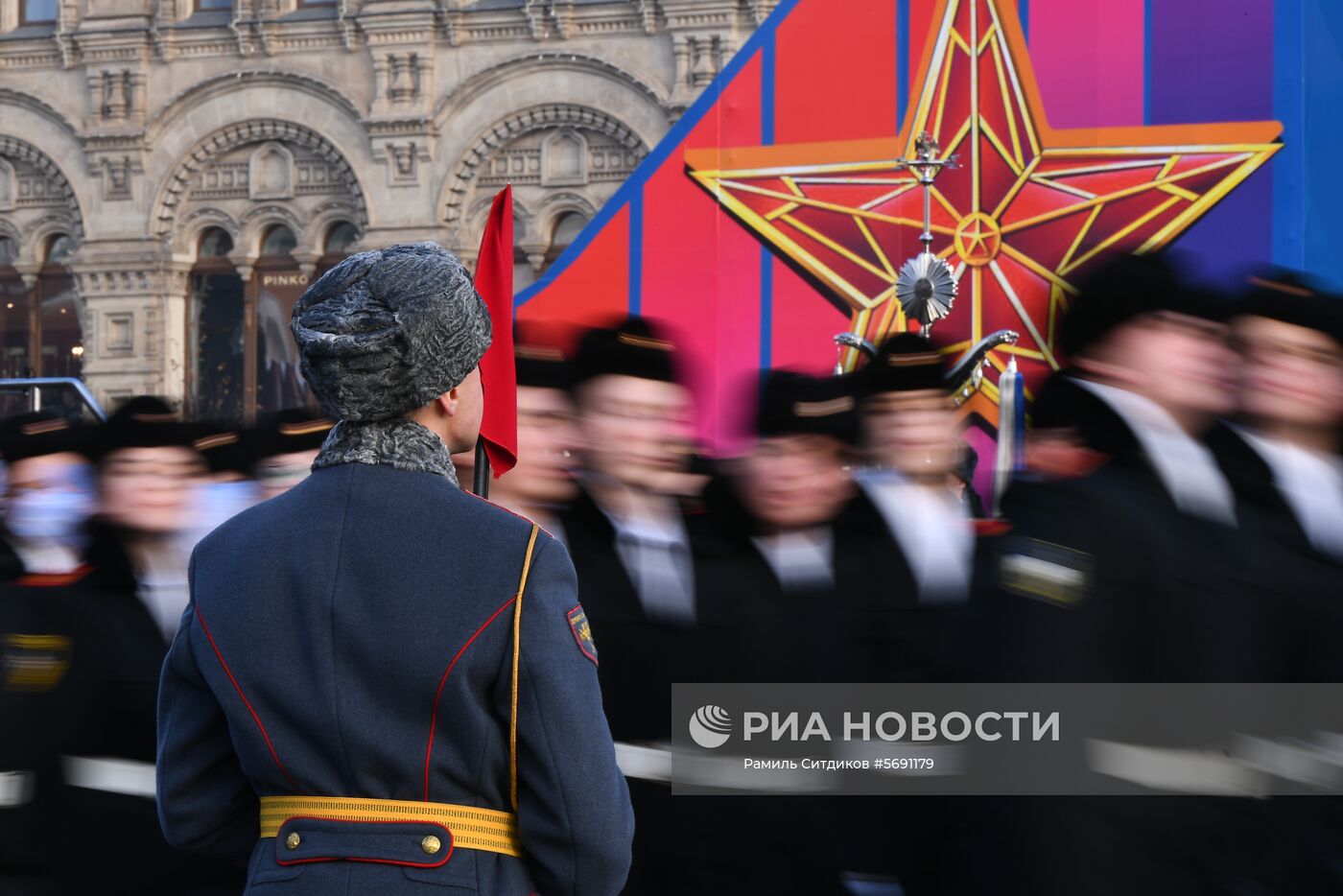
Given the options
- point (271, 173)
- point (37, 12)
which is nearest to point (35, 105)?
point (37, 12)

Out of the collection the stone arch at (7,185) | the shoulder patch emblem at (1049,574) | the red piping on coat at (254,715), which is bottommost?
the red piping on coat at (254,715)

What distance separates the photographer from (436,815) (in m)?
1.69

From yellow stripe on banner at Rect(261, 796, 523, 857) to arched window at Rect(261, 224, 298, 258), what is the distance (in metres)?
20.1

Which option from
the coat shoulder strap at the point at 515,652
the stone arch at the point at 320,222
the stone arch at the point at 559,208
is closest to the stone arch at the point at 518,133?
the stone arch at the point at 559,208

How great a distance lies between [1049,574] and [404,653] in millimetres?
1028

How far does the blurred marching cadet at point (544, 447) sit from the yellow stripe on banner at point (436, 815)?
5.13 ft

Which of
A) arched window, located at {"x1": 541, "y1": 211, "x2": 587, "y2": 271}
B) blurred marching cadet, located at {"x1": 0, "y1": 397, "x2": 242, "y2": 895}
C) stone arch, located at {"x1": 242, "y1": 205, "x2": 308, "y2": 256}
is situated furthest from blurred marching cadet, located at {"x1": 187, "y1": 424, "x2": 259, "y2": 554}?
stone arch, located at {"x1": 242, "y1": 205, "x2": 308, "y2": 256}

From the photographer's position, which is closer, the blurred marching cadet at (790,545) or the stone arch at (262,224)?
the blurred marching cadet at (790,545)

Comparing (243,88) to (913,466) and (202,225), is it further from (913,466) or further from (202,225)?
(913,466)

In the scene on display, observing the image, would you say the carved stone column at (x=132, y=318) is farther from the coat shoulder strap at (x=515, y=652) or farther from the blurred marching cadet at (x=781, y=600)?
the coat shoulder strap at (x=515, y=652)

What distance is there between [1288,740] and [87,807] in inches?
92.8

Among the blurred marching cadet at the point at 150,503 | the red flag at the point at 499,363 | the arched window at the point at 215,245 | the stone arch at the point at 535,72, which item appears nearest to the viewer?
the red flag at the point at 499,363

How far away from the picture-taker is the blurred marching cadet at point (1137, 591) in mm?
2270

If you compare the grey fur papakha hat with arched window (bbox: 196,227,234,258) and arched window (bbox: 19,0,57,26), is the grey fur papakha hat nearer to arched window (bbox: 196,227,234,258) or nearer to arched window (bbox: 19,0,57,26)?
arched window (bbox: 196,227,234,258)
